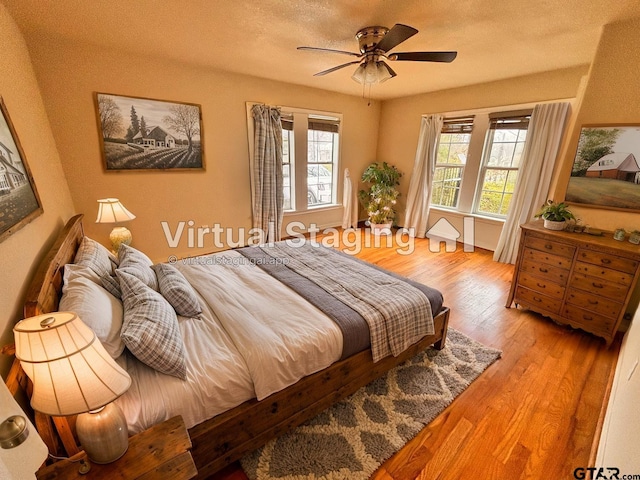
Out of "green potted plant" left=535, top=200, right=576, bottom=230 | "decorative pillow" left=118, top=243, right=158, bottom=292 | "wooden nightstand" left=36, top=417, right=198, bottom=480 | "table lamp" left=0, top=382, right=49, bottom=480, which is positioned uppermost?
"green potted plant" left=535, top=200, right=576, bottom=230

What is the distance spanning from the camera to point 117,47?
8.93 ft

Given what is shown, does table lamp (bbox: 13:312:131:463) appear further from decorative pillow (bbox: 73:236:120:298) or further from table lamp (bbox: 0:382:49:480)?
decorative pillow (bbox: 73:236:120:298)

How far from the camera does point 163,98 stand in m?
3.11

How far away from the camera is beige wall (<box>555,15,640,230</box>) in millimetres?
2115

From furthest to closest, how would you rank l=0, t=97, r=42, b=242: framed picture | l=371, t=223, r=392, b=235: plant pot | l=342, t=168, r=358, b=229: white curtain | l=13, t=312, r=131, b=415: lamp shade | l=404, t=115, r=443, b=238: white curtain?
l=342, t=168, r=358, b=229: white curtain, l=371, t=223, r=392, b=235: plant pot, l=404, t=115, r=443, b=238: white curtain, l=0, t=97, r=42, b=242: framed picture, l=13, t=312, r=131, b=415: lamp shade

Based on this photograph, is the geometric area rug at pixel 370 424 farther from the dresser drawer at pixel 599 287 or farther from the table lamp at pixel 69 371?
the dresser drawer at pixel 599 287

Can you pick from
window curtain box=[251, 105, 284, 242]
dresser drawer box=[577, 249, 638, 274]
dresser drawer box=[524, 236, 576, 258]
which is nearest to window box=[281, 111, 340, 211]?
window curtain box=[251, 105, 284, 242]

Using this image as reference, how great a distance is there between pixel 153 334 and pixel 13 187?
112 cm

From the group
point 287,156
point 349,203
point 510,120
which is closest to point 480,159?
point 510,120

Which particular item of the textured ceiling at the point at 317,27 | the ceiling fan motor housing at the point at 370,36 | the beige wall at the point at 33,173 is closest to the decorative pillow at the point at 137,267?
the beige wall at the point at 33,173

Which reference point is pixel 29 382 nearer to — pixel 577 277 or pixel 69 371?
pixel 69 371

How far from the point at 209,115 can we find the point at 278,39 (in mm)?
1428

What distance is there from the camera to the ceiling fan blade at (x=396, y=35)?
162 centimetres

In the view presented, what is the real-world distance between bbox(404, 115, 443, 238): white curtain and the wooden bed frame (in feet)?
11.4
